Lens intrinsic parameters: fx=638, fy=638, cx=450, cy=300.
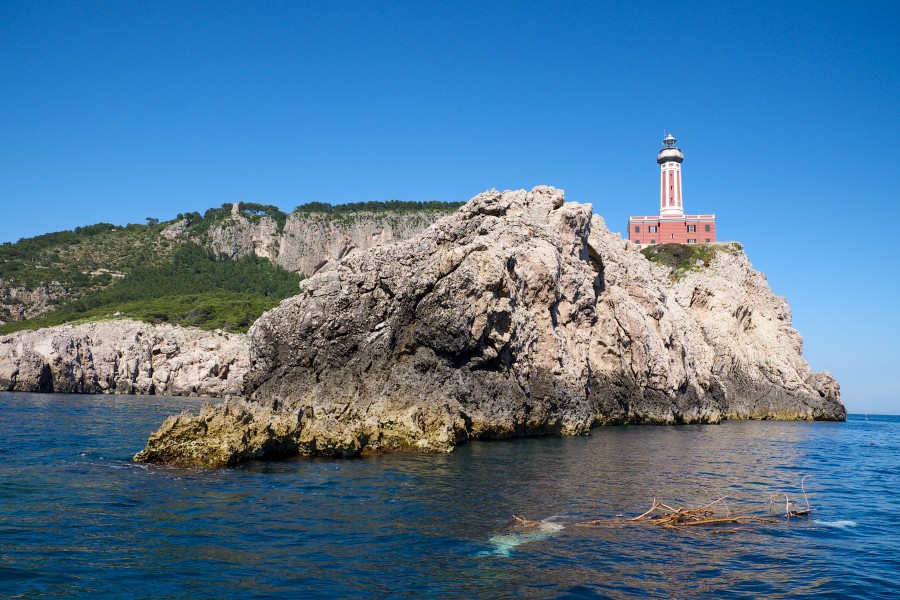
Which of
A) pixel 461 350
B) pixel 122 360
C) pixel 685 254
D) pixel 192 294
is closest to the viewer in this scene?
pixel 461 350

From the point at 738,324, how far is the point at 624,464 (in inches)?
2263

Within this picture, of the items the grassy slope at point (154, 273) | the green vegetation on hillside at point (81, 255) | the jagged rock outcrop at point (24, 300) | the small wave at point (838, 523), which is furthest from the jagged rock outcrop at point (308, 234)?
the small wave at point (838, 523)

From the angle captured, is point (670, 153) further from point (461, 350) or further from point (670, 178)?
point (461, 350)

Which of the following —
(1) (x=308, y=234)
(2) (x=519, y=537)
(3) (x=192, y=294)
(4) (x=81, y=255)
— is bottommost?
(2) (x=519, y=537)

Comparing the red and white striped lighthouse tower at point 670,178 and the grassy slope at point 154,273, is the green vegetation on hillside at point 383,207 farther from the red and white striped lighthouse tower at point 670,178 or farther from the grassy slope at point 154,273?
the red and white striped lighthouse tower at point 670,178

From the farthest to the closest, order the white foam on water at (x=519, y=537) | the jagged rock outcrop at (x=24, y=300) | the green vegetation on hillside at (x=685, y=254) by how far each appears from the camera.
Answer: the jagged rock outcrop at (x=24, y=300) → the green vegetation on hillside at (x=685, y=254) → the white foam on water at (x=519, y=537)

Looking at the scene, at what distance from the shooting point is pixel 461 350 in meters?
37.5

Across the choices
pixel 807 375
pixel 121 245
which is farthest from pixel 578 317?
pixel 121 245

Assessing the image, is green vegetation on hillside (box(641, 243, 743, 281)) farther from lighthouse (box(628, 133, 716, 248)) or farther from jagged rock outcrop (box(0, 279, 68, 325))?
jagged rock outcrop (box(0, 279, 68, 325))

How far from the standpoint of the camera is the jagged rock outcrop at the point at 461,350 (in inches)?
1196

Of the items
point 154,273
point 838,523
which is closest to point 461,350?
point 838,523

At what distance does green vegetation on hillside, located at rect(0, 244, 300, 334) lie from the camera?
109562 mm

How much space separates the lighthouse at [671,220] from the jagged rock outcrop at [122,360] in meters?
68.2

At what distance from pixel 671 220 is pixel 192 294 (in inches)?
3773
